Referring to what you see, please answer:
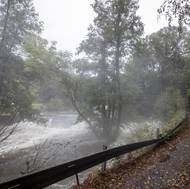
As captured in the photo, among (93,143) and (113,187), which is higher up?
(113,187)

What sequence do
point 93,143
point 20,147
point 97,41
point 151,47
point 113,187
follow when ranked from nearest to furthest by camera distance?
point 113,187 → point 20,147 → point 93,143 → point 97,41 → point 151,47

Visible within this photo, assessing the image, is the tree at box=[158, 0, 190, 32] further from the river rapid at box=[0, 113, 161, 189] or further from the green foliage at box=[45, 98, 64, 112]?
the green foliage at box=[45, 98, 64, 112]

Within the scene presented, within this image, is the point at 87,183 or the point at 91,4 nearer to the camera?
the point at 87,183

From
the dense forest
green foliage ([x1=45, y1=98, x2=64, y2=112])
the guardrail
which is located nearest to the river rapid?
the dense forest

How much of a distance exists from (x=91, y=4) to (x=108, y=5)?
148cm

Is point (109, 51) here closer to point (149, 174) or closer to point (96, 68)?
point (96, 68)

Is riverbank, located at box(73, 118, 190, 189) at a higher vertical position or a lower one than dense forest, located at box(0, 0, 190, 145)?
lower

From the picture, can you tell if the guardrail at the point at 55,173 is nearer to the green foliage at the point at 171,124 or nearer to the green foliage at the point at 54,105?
the green foliage at the point at 171,124

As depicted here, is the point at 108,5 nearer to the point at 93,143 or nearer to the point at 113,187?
the point at 93,143

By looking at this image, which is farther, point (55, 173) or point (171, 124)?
point (171, 124)

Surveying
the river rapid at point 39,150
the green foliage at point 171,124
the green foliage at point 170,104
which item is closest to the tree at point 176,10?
the green foliage at point 171,124

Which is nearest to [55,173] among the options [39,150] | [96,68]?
[39,150]

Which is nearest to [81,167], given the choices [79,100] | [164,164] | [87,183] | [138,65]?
[87,183]

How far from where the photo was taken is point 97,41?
1867 cm
